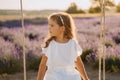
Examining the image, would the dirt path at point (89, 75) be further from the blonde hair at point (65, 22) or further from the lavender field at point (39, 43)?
the blonde hair at point (65, 22)

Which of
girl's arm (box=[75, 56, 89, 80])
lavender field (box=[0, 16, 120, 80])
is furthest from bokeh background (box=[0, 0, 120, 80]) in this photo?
girl's arm (box=[75, 56, 89, 80])

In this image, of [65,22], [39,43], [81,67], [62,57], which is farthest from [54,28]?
[39,43]

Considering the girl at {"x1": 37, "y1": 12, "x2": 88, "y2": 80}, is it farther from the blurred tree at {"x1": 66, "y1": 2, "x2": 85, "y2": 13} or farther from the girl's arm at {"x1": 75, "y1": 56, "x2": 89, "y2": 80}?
the blurred tree at {"x1": 66, "y1": 2, "x2": 85, "y2": 13}

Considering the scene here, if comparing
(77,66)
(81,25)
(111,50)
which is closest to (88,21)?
(81,25)

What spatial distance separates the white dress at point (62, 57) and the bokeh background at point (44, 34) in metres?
1.20

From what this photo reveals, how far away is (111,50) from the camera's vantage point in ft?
13.5

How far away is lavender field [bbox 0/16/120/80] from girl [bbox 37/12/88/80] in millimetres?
1338

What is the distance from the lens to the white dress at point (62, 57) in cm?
262

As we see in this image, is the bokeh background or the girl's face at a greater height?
the girl's face

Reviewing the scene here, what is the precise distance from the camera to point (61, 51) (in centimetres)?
266

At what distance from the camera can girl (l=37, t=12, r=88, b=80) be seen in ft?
8.58

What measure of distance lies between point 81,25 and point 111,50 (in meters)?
0.37

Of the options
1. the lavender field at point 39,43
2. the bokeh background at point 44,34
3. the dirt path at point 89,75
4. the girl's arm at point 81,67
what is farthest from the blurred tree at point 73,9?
the girl's arm at point 81,67

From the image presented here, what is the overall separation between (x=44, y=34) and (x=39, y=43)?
95 millimetres
